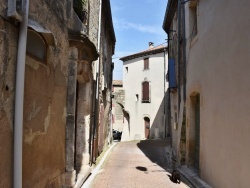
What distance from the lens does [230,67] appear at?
6012mm

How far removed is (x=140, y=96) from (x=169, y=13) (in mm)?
16284

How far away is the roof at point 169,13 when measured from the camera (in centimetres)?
1394

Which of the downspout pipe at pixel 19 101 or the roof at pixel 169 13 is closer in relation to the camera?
the downspout pipe at pixel 19 101

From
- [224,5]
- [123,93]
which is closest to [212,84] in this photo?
[224,5]

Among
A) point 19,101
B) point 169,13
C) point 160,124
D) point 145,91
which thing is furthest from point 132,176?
point 145,91

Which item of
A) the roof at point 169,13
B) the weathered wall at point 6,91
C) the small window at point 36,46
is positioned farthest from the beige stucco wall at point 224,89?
the roof at point 169,13

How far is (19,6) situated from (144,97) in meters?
27.4

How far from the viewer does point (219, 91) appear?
6.69 m

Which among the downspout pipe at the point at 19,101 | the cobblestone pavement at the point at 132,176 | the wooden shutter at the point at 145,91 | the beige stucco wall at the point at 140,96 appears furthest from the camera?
the wooden shutter at the point at 145,91

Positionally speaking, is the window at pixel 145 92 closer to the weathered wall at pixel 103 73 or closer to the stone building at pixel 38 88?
the weathered wall at pixel 103 73

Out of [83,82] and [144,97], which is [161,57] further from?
[83,82]

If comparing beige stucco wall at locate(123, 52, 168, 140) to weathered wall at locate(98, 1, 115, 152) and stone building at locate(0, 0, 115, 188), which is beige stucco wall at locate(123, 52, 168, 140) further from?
stone building at locate(0, 0, 115, 188)

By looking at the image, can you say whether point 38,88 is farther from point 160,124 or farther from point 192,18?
point 160,124

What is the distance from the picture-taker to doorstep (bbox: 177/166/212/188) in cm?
742
